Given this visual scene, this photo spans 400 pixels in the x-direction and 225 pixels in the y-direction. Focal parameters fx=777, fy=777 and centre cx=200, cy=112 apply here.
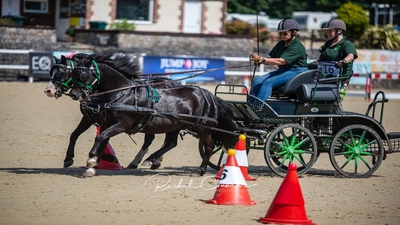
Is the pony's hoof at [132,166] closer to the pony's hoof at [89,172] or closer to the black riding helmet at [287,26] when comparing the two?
the pony's hoof at [89,172]

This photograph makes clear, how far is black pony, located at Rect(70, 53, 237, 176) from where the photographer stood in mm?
10016

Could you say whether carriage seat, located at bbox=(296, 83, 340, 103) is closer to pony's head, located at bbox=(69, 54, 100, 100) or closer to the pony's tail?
the pony's tail

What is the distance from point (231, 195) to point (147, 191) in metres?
1.26

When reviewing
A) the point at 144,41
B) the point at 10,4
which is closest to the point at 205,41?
the point at 144,41

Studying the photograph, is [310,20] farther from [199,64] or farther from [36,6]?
[199,64]

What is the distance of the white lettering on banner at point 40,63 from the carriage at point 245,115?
14656mm

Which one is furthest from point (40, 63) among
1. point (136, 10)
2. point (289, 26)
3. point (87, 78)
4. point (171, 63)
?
point (289, 26)

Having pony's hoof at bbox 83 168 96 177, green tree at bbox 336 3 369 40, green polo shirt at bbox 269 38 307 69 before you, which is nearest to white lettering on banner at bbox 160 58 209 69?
green tree at bbox 336 3 369 40

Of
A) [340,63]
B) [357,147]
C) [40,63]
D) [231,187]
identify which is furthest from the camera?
[40,63]

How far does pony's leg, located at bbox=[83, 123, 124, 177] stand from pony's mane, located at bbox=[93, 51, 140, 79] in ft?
2.71

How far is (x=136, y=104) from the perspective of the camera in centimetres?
1014

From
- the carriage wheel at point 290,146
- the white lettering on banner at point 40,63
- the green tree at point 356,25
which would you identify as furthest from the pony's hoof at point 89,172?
the green tree at point 356,25

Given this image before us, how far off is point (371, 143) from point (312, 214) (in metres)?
3.01

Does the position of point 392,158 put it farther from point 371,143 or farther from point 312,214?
point 312,214
